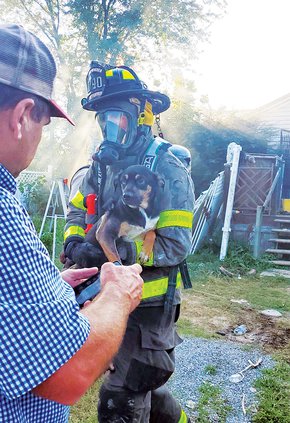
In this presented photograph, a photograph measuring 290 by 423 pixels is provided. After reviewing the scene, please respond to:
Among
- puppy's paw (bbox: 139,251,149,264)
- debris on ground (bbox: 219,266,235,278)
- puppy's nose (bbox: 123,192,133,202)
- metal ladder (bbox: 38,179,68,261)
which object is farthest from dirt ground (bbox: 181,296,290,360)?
puppy's nose (bbox: 123,192,133,202)

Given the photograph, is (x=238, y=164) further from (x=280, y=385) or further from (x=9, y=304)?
(x=9, y=304)

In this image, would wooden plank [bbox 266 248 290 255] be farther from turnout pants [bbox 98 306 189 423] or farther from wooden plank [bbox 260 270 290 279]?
turnout pants [bbox 98 306 189 423]

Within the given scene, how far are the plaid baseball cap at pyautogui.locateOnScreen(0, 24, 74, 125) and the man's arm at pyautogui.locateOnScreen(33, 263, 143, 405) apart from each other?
0.58m

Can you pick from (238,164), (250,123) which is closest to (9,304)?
(238,164)

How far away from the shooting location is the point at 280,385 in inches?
132

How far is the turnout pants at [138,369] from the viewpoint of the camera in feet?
6.64

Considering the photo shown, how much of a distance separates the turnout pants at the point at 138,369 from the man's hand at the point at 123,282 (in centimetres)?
86

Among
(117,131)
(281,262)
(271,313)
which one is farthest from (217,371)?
(281,262)

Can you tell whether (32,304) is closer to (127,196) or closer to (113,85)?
(127,196)

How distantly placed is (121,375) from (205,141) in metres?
9.38

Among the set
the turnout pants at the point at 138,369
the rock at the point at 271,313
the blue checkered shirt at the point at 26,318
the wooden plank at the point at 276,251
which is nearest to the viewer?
the blue checkered shirt at the point at 26,318

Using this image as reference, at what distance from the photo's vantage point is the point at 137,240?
6.47 ft

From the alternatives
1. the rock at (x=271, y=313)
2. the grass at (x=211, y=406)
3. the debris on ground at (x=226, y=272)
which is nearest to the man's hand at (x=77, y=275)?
the grass at (x=211, y=406)

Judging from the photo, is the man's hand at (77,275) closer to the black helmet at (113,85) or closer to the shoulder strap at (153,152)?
the shoulder strap at (153,152)
